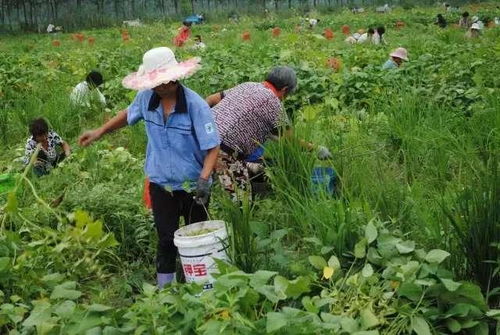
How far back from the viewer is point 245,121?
399 centimetres

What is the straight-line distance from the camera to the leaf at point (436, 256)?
2416mm

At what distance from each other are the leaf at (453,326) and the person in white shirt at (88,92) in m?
5.30

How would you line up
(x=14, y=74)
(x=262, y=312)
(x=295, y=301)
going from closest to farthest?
(x=262, y=312), (x=295, y=301), (x=14, y=74)

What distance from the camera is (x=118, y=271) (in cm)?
363

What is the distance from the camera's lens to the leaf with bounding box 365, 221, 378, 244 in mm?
2605

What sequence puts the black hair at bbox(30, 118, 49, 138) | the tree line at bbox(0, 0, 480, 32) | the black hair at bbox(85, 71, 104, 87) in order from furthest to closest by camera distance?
the tree line at bbox(0, 0, 480, 32) → the black hair at bbox(85, 71, 104, 87) → the black hair at bbox(30, 118, 49, 138)

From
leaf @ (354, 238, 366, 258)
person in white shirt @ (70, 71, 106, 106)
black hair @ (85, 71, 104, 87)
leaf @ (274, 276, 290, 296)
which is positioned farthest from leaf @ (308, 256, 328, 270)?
black hair @ (85, 71, 104, 87)

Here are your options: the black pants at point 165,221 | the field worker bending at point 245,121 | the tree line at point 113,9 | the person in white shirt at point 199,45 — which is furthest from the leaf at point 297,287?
the tree line at point 113,9

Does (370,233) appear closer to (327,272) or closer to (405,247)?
(405,247)

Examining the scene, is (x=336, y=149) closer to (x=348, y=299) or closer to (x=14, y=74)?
(x=348, y=299)

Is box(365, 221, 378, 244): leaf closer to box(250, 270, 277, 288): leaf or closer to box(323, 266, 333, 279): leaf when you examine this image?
box(323, 266, 333, 279): leaf

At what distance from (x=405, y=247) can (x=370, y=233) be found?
0.51ft

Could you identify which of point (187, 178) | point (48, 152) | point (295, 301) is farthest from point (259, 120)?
point (48, 152)

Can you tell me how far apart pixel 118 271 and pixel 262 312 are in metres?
1.54
